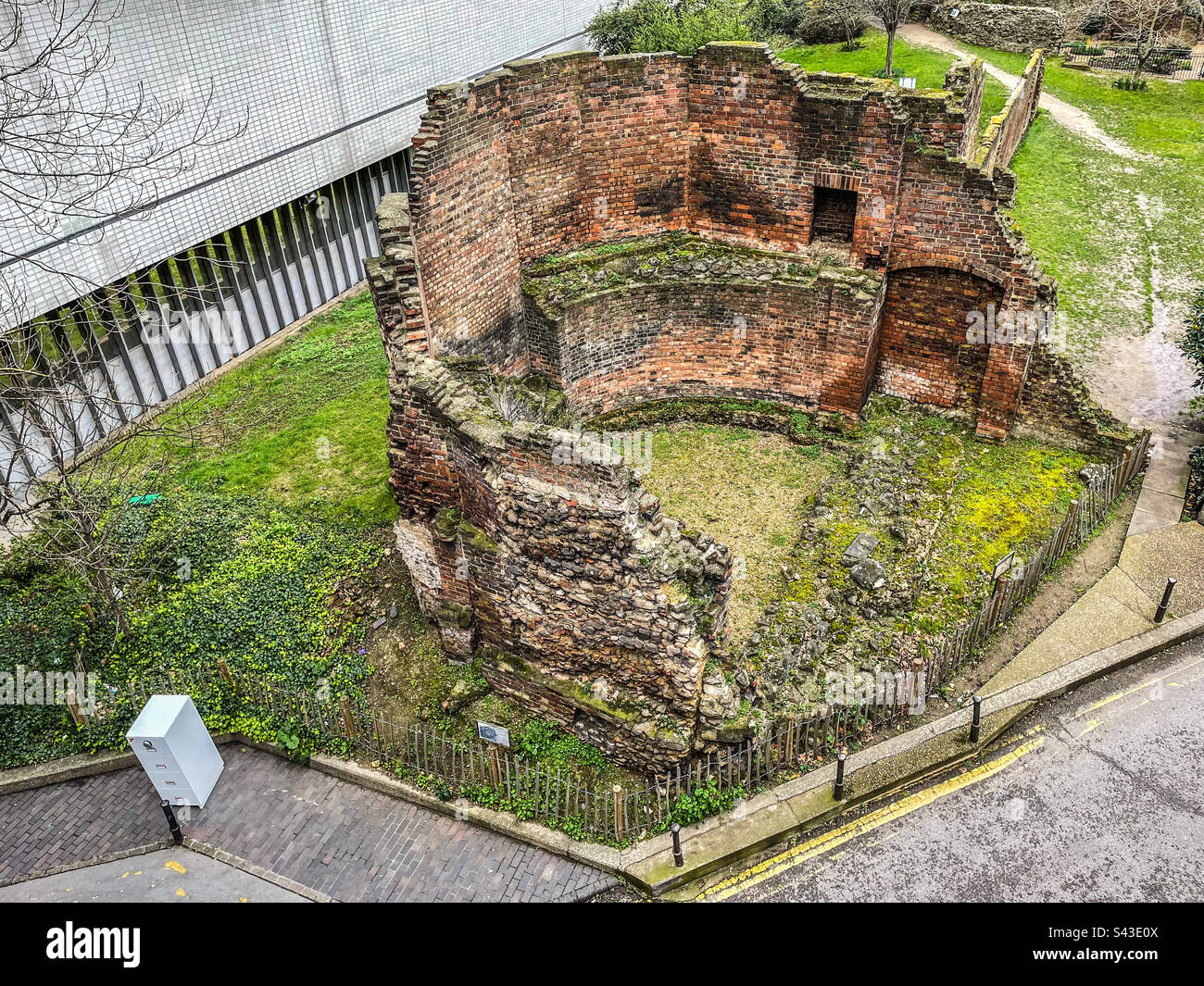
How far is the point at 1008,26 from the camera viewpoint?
3120 centimetres

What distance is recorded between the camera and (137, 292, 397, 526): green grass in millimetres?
13156

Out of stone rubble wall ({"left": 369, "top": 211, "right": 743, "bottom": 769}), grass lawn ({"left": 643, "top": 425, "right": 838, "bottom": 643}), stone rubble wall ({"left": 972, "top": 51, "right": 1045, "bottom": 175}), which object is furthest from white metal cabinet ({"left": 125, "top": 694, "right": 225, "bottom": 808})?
stone rubble wall ({"left": 972, "top": 51, "right": 1045, "bottom": 175})

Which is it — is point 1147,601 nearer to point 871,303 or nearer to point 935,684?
point 935,684

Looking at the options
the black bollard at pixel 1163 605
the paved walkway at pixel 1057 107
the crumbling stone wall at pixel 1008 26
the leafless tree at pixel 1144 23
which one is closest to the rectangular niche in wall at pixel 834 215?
the black bollard at pixel 1163 605

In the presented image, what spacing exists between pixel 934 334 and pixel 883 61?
19.8 metres

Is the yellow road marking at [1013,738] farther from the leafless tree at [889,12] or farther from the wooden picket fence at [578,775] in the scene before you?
the leafless tree at [889,12]

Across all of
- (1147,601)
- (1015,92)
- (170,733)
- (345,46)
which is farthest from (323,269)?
(1015,92)

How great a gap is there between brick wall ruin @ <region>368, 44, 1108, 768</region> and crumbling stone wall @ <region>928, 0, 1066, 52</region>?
824 inches

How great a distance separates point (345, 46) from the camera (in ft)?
55.8

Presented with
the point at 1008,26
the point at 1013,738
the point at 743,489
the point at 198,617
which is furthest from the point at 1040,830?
the point at 1008,26

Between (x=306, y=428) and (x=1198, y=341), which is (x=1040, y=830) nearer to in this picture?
(x=1198, y=341)

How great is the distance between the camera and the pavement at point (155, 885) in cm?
812

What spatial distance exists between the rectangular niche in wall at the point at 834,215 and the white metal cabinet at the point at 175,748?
11.2 meters

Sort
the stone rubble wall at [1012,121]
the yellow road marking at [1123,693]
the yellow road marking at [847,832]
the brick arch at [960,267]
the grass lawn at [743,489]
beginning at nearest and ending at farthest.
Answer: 1. the yellow road marking at [847,832]
2. the yellow road marking at [1123,693]
3. the grass lawn at [743,489]
4. the brick arch at [960,267]
5. the stone rubble wall at [1012,121]
